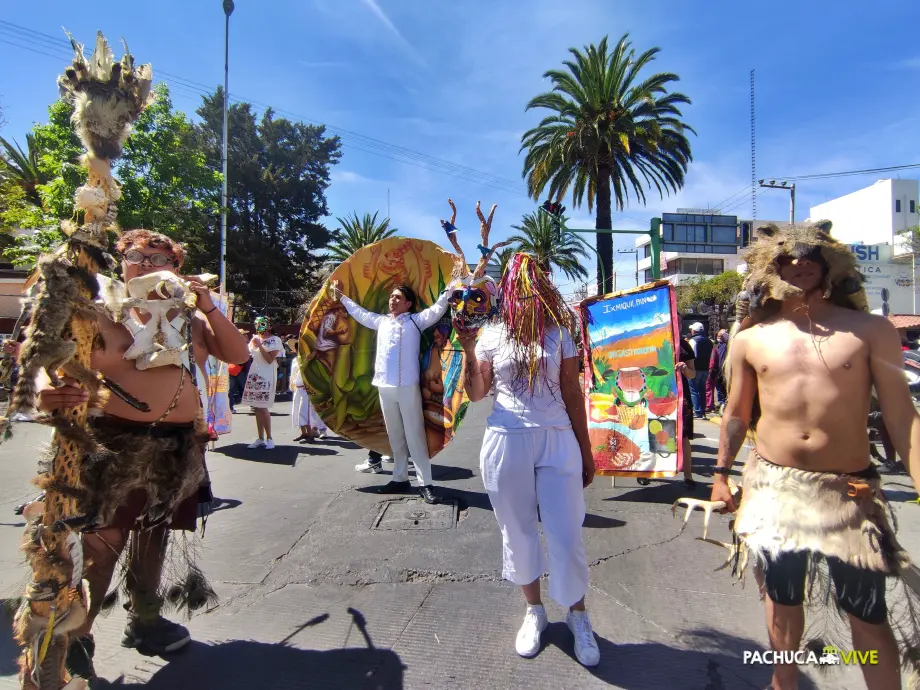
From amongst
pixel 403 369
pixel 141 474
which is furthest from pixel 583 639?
pixel 403 369

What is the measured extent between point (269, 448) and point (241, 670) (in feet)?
16.9

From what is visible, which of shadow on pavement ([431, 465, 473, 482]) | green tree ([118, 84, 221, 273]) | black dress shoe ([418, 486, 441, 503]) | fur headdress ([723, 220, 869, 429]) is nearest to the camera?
fur headdress ([723, 220, 869, 429])

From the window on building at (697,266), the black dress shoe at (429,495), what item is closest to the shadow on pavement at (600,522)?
the black dress shoe at (429,495)

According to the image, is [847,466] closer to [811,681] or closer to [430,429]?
[811,681]

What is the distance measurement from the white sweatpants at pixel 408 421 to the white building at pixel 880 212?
45.4 meters

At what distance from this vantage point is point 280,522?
13.8 feet

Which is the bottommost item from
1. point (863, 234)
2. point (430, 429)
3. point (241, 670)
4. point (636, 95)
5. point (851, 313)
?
point (241, 670)

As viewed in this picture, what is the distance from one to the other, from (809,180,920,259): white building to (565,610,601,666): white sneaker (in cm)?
4662

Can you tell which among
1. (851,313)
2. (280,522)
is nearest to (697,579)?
(851,313)

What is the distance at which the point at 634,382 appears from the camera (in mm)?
5180

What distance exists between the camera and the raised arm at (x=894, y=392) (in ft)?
6.01

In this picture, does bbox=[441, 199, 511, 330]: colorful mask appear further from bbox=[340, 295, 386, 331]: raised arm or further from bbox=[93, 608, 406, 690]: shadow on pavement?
bbox=[340, 295, 386, 331]: raised arm

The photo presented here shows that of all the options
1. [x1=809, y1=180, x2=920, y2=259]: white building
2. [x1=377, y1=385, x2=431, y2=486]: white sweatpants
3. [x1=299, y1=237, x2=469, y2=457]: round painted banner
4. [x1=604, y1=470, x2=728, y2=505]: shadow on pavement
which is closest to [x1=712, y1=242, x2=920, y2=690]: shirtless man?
[x1=377, y1=385, x2=431, y2=486]: white sweatpants

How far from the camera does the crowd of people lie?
1.85 m
